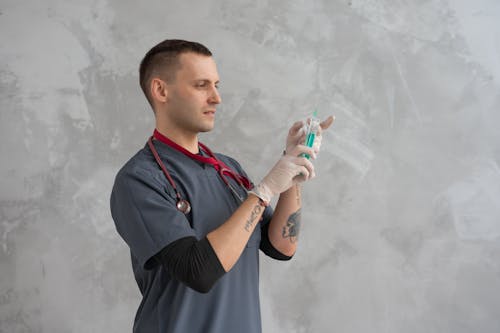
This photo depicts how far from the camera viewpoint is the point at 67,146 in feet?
8.58

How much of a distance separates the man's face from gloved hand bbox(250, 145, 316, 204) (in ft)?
0.84

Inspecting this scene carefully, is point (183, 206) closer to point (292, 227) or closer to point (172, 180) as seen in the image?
point (172, 180)

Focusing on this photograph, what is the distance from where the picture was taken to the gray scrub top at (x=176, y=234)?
48.6 inches

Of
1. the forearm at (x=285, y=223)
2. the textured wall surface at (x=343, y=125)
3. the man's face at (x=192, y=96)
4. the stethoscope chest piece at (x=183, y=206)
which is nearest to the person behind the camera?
the stethoscope chest piece at (x=183, y=206)

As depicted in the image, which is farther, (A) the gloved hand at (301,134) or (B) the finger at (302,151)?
(A) the gloved hand at (301,134)

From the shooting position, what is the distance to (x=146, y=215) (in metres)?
1.24

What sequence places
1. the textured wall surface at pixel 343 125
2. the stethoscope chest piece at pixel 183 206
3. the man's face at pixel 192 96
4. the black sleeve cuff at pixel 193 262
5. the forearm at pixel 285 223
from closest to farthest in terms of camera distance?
the black sleeve cuff at pixel 193 262 → the stethoscope chest piece at pixel 183 206 → the man's face at pixel 192 96 → the forearm at pixel 285 223 → the textured wall surface at pixel 343 125

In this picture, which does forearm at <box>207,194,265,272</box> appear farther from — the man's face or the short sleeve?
the man's face

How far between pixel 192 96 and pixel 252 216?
41 cm

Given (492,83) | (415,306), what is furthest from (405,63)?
(415,306)

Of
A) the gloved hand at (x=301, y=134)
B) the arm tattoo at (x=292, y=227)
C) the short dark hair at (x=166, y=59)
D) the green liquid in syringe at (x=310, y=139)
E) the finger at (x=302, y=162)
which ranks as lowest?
the arm tattoo at (x=292, y=227)

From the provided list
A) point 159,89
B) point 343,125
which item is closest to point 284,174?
point 159,89

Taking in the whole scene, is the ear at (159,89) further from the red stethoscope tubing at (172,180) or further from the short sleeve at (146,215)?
the short sleeve at (146,215)

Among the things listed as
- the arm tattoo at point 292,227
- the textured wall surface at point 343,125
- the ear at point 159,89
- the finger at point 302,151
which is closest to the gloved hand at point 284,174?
the finger at point 302,151
